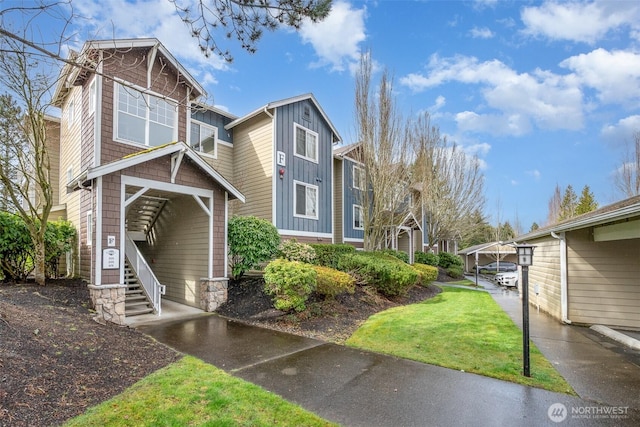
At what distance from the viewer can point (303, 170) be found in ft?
49.0

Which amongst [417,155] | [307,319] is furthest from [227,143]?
[417,155]

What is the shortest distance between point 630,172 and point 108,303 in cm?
2841

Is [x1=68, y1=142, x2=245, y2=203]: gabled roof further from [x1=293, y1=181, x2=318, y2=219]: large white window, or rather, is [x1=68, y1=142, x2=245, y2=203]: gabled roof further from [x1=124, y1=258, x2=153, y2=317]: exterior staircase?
[x1=293, y1=181, x2=318, y2=219]: large white window

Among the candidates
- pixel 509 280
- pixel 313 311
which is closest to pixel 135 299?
pixel 313 311

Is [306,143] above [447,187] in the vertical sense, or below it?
above

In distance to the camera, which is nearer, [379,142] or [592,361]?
[592,361]

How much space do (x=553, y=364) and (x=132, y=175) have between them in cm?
973

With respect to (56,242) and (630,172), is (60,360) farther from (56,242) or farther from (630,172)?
(630,172)

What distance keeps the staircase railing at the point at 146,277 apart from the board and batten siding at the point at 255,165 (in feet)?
16.8

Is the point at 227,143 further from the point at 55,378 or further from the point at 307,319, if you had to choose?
the point at 55,378

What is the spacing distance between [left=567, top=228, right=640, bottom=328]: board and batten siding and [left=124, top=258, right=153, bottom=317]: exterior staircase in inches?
456

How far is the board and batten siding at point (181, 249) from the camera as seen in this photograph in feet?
33.0

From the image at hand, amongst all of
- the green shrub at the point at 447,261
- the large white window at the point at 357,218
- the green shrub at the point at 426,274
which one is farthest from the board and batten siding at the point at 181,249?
the green shrub at the point at 447,261

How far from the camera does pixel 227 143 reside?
49.9 ft
